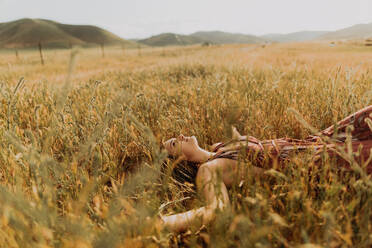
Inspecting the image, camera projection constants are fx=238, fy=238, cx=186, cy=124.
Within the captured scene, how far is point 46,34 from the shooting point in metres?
107

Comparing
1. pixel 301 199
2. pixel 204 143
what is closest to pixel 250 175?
pixel 301 199

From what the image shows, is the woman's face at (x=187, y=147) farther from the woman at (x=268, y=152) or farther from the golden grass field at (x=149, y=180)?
the golden grass field at (x=149, y=180)

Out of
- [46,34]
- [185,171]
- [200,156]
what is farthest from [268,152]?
[46,34]

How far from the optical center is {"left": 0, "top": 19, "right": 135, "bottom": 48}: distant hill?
315 ft

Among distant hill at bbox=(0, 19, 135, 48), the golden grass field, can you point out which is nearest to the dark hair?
the golden grass field

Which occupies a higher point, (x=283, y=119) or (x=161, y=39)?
(x=161, y=39)

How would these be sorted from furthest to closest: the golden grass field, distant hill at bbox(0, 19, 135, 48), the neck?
distant hill at bbox(0, 19, 135, 48)
the neck
the golden grass field

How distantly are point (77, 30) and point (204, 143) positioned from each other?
152951 millimetres

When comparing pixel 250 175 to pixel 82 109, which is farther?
pixel 82 109

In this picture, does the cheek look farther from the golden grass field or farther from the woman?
the golden grass field

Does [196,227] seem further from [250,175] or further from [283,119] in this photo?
[283,119]

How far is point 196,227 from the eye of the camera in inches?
37.5

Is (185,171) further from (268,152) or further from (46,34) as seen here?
(46,34)

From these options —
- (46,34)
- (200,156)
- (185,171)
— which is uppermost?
(46,34)
